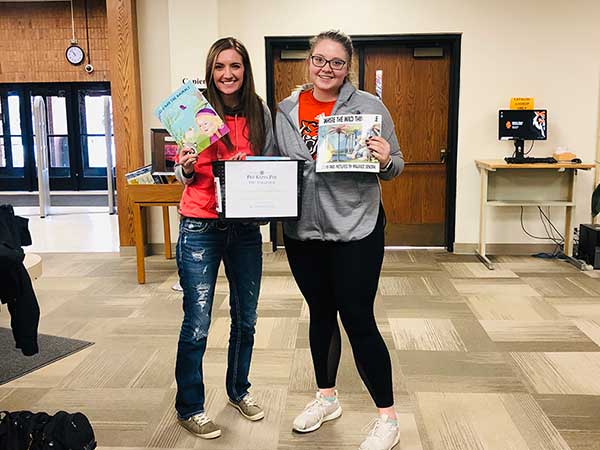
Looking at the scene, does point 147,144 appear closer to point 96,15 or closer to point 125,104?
point 125,104

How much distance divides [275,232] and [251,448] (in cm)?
356

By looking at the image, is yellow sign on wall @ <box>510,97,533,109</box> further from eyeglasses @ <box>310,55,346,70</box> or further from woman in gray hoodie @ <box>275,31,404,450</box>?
eyeglasses @ <box>310,55,346,70</box>

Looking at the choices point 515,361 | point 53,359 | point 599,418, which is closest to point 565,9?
point 515,361

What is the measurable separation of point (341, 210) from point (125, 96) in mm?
3804

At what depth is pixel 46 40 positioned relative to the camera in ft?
24.7

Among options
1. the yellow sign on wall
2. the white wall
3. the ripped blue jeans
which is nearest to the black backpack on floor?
the ripped blue jeans

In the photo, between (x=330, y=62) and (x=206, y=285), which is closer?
(x=330, y=62)

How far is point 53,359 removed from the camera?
10.1ft

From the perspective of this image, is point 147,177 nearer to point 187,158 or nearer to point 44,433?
point 187,158

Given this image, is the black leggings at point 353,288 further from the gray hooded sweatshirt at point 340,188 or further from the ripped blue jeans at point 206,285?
the ripped blue jeans at point 206,285

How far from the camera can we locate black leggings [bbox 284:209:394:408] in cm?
200

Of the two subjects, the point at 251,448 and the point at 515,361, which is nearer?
the point at 251,448

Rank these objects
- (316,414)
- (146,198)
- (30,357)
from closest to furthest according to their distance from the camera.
Result: 1. (316,414)
2. (30,357)
3. (146,198)

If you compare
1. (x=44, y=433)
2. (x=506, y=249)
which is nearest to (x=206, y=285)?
(x=44, y=433)
